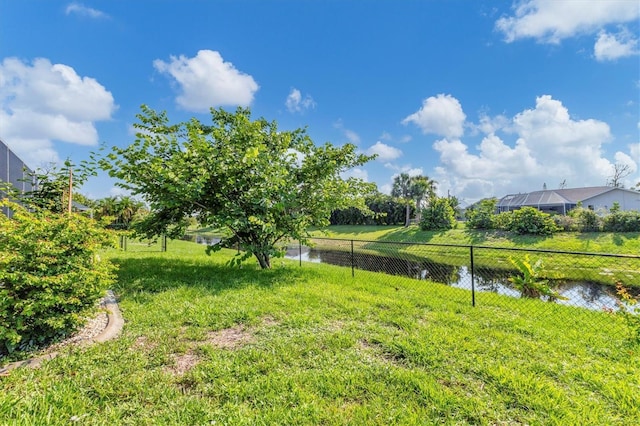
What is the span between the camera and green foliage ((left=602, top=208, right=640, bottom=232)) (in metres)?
16.3

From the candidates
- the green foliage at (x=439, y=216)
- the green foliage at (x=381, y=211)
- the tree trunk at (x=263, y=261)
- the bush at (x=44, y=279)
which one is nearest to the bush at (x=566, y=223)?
the green foliage at (x=439, y=216)

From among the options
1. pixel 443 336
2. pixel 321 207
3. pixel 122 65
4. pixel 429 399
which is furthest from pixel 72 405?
pixel 122 65

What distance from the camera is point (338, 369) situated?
251 cm

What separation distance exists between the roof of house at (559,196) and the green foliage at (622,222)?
13.5 m

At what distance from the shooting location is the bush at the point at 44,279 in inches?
103

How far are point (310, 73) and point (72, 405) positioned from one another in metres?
12.3

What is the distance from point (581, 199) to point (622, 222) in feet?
51.0

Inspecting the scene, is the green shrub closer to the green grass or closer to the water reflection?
the water reflection

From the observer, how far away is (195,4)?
23.6 feet

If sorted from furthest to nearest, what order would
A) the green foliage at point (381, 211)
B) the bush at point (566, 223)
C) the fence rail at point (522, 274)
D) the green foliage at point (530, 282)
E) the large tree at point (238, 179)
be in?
the green foliage at point (381, 211) → the bush at point (566, 223) → the green foliage at point (530, 282) → the fence rail at point (522, 274) → the large tree at point (238, 179)

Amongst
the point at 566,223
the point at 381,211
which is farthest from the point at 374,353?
the point at 381,211

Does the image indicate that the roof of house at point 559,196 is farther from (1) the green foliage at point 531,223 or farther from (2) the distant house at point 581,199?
(1) the green foliage at point 531,223

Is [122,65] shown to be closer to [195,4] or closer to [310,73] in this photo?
[195,4]

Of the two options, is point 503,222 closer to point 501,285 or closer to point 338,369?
point 501,285
